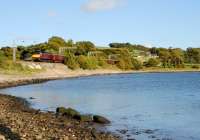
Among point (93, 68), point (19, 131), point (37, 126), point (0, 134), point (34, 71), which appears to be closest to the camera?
point (0, 134)

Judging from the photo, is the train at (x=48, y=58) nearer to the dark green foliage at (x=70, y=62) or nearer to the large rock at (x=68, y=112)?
the dark green foliage at (x=70, y=62)

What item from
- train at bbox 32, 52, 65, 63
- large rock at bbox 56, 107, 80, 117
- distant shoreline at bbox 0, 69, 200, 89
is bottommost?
distant shoreline at bbox 0, 69, 200, 89

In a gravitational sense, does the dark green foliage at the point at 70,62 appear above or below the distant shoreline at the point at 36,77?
above

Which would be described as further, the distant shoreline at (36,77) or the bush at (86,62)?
the bush at (86,62)

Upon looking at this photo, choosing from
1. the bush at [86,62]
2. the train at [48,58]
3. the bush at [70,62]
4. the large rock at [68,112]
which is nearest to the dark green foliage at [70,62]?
the bush at [70,62]

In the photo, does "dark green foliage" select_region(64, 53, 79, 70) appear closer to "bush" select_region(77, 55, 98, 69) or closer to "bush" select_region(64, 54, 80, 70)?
"bush" select_region(64, 54, 80, 70)

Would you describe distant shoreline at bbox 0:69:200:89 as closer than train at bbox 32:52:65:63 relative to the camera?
Yes

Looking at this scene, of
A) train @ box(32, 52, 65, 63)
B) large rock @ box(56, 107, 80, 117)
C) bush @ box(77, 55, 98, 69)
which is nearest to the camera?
large rock @ box(56, 107, 80, 117)

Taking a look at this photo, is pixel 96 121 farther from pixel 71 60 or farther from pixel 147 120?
pixel 71 60

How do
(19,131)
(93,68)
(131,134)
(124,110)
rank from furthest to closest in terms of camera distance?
(93,68)
(124,110)
(131,134)
(19,131)

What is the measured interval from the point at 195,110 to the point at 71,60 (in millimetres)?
126433

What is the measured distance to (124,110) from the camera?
4491cm

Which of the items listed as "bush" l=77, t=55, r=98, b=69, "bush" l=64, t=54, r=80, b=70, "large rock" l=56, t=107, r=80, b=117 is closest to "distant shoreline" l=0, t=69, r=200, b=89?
"bush" l=64, t=54, r=80, b=70

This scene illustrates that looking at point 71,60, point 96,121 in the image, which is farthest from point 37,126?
point 71,60
